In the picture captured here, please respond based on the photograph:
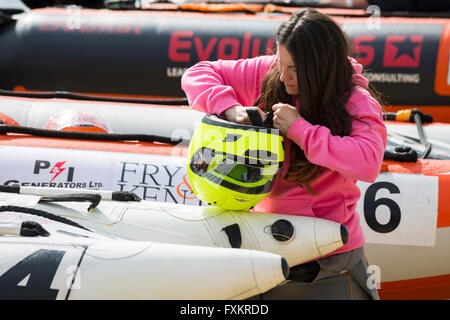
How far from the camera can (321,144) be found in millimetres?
1601

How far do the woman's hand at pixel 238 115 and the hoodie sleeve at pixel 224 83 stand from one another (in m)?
0.02

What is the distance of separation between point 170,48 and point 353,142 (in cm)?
313

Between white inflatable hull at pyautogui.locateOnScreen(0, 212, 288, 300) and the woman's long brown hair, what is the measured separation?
301mm

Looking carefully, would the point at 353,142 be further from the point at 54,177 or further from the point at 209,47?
the point at 209,47

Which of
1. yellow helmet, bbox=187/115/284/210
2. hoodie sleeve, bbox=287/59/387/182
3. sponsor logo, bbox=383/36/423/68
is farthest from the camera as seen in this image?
sponsor logo, bbox=383/36/423/68

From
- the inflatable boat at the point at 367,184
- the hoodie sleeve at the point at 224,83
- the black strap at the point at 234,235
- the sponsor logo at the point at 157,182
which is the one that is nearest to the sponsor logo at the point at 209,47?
the inflatable boat at the point at 367,184

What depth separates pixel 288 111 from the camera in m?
1.68

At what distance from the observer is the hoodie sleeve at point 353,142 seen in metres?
1.59

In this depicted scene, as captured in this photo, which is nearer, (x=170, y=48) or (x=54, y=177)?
(x=54, y=177)

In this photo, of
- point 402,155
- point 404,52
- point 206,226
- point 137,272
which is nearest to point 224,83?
point 206,226

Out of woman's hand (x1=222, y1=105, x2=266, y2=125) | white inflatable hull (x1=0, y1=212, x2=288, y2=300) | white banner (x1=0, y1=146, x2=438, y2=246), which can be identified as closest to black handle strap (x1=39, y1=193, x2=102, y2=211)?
white inflatable hull (x1=0, y1=212, x2=288, y2=300)

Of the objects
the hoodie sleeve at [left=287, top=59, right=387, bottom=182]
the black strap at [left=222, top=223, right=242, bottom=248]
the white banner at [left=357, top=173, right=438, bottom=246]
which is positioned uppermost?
the hoodie sleeve at [left=287, top=59, right=387, bottom=182]

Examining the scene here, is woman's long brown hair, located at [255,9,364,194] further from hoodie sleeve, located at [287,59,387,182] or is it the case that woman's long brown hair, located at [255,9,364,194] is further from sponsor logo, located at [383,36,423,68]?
sponsor logo, located at [383,36,423,68]

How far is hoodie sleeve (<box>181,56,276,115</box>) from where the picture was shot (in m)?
1.82
